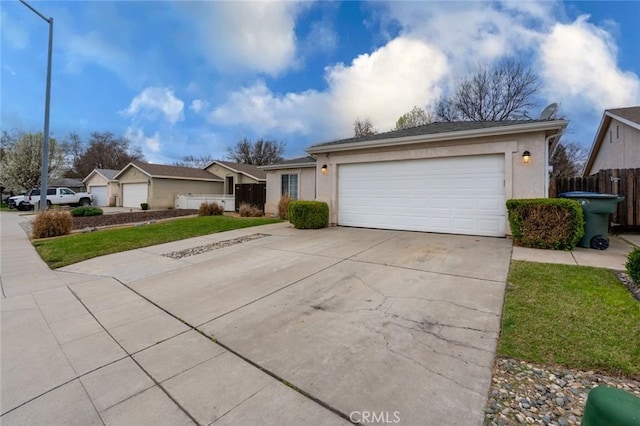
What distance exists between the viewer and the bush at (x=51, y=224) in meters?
10.3

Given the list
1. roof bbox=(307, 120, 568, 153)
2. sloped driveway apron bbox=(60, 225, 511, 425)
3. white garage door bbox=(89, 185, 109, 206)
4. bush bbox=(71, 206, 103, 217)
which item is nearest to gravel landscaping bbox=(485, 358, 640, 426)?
sloped driveway apron bbox=(60, 225, 511, 425)

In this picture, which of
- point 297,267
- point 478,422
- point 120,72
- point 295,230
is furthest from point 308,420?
point 120,72

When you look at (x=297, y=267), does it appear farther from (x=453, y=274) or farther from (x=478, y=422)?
(x=478, y=422)

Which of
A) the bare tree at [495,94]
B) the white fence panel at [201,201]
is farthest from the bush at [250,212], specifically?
the bare tree at [495,94]

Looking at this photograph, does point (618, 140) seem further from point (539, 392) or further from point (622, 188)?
point (539, 392)

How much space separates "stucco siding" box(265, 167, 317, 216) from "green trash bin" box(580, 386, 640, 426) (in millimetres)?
13890

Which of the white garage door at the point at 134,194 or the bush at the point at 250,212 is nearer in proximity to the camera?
the bush at the point at 250,212

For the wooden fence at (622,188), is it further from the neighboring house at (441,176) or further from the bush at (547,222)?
the bush at (547,222)

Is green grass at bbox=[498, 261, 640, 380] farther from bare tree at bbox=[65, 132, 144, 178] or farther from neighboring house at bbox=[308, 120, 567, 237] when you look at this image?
bare tree at bbox=[65, 132, 144, 178]

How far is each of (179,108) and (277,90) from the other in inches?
A: 284

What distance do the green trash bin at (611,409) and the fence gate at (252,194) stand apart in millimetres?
16775

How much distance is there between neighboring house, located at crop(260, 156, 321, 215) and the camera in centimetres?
1507

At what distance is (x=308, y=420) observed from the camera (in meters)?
1.84

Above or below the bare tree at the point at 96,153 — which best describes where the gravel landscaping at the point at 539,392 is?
below
